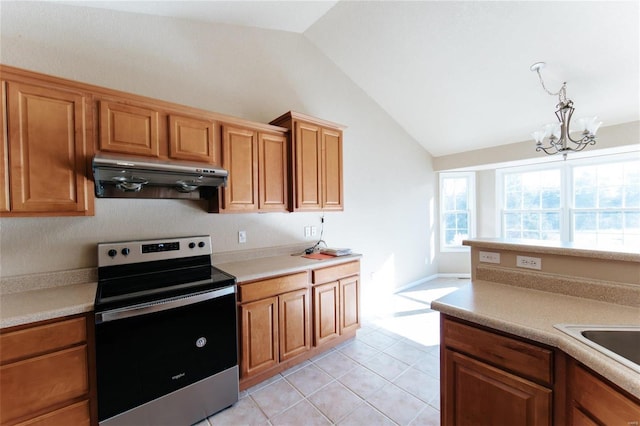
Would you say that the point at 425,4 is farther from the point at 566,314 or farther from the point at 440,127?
the point at 566,314

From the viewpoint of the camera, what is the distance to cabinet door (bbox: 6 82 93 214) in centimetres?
146

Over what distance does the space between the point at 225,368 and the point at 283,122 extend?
2192mm

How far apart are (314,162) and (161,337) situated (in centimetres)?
195

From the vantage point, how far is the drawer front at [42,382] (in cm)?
124

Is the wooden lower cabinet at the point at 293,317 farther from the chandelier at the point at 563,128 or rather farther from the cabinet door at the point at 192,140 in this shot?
the chandelier at the point at 563,128

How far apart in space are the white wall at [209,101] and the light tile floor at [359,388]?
114 centimetres

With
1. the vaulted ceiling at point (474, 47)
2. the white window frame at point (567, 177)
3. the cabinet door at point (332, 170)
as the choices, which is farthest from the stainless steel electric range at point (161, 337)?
the white window frame at point (567, 177)

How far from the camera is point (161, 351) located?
1.59 m

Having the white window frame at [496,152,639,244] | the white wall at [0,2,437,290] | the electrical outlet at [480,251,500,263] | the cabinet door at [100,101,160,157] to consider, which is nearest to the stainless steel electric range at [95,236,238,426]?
the white wall at [0,2,437,290]

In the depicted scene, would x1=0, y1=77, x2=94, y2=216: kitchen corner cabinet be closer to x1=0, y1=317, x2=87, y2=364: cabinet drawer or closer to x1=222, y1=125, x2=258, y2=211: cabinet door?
x1=0, y1=317, x2=87, y2=364: cabinet drawer

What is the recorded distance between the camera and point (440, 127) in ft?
14.0

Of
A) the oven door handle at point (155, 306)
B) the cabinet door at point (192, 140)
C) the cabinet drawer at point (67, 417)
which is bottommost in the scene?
the cabinet drawer at point (67, 417)

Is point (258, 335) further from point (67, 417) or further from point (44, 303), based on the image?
point (44, 303)

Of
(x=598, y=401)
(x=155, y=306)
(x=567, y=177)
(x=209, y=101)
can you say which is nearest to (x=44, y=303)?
(x=155, y=306)
